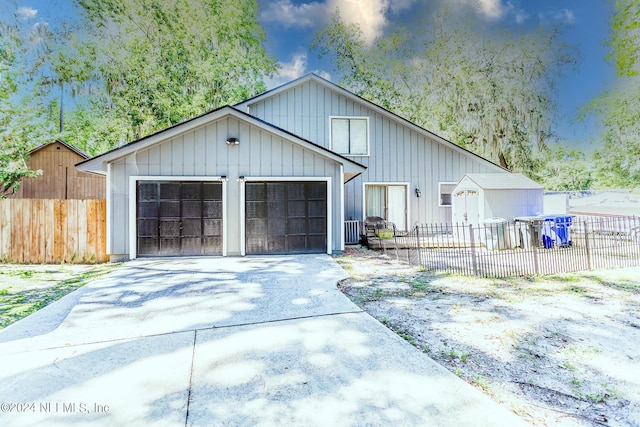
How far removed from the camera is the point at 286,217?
910 cm

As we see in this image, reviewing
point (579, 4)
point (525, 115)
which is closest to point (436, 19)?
point (579, 4)

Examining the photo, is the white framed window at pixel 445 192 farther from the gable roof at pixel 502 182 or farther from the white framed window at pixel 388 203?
the white framed window at pixel 388 203

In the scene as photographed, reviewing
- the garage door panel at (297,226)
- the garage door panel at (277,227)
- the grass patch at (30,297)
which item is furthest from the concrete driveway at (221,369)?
the garage door panel at (297,226)

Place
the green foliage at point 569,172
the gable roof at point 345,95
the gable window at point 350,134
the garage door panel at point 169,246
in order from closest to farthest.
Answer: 1. the garage door panel at point 169,246
2. the gable roof at point 345,95
3. the gable window at point 350,134
4. the green foliage at point 569,172

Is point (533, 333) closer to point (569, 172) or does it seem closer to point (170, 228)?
point (170, 228)

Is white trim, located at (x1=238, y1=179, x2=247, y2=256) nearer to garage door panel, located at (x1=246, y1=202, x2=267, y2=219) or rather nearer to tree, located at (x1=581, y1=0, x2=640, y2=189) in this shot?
garage door panel, located at (x1=246, y1=202, x2=267, y2=219)

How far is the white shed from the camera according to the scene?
434 inches

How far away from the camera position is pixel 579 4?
633 inches

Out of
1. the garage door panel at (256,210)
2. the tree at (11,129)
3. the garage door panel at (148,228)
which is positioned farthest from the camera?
the tree at (11,129)

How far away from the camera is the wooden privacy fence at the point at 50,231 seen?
8062 millimetres

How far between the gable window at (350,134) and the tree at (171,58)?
40.0ft

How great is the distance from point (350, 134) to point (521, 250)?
7215mm

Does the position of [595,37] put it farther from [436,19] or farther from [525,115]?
[436,19]

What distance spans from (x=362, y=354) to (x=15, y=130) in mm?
13629
